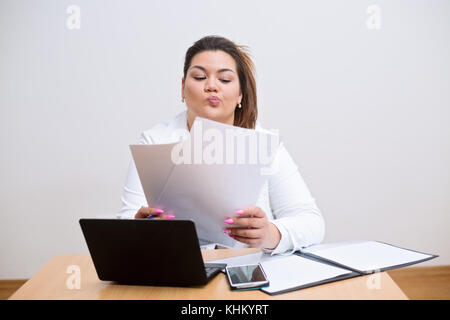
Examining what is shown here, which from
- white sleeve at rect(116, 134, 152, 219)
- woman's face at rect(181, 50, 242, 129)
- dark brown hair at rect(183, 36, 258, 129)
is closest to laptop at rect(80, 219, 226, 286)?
white sleeve at rect(116, 134, 152, 219)

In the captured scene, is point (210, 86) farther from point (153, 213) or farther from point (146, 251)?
point (146, 251)

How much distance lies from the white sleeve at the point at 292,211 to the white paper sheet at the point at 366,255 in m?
0.05

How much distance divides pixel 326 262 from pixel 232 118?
2.53 ft

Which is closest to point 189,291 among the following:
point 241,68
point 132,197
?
point 132,197

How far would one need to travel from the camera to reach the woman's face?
4.58 ft

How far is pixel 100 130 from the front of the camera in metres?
2.36

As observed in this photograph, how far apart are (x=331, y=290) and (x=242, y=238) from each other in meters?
0.26

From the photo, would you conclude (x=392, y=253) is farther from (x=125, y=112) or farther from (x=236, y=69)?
(x=125, y=112)

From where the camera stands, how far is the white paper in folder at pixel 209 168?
78 cm

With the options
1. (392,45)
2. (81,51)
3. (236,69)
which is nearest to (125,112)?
(81,51)

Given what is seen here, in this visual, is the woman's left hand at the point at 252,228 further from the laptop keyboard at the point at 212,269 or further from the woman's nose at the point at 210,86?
the woman's nose at the point at 210,86

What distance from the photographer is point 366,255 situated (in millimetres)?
979

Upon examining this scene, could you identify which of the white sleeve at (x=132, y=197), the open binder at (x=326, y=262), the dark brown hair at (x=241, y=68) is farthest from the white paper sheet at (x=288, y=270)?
the dark brown hair at (x=241, y=68)

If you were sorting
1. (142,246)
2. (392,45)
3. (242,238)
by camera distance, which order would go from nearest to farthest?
(142,246) → (242,238) → (392,45)
